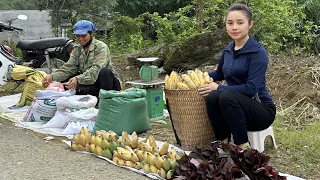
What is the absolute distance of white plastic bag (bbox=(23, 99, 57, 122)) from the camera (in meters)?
5.85

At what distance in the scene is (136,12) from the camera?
16.9 meters

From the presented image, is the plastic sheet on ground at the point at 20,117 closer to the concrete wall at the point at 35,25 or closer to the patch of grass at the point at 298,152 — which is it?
the patch of grass at the point at 298,152

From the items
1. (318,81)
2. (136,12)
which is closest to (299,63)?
(318,81)

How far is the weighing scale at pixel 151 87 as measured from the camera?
6.04m

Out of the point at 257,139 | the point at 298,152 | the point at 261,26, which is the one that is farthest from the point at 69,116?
the point at 261,26

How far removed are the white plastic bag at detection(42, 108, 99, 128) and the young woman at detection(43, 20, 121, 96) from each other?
0.41 metres

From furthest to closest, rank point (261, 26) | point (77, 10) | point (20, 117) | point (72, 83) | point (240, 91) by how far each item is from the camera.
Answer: point (77, 10) → point (261, 26) → point (20, 117) → point (72, 83) → point (240, 91)

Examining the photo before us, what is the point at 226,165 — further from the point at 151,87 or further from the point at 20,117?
the point at 20,117

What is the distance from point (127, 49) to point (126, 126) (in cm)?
720

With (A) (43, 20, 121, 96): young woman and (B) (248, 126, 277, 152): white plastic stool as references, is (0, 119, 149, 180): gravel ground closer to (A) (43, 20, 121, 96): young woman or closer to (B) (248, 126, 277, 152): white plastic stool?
(A) (43, 20, 121, 96): young woman

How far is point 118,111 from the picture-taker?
202 inches

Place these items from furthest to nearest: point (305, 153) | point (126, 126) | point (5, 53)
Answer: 1. point (5, 53)
2. point (126, 126)
3. point (305, 153)

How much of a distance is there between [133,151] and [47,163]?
2.57 feet

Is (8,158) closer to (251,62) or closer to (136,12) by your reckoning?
(251,62)
